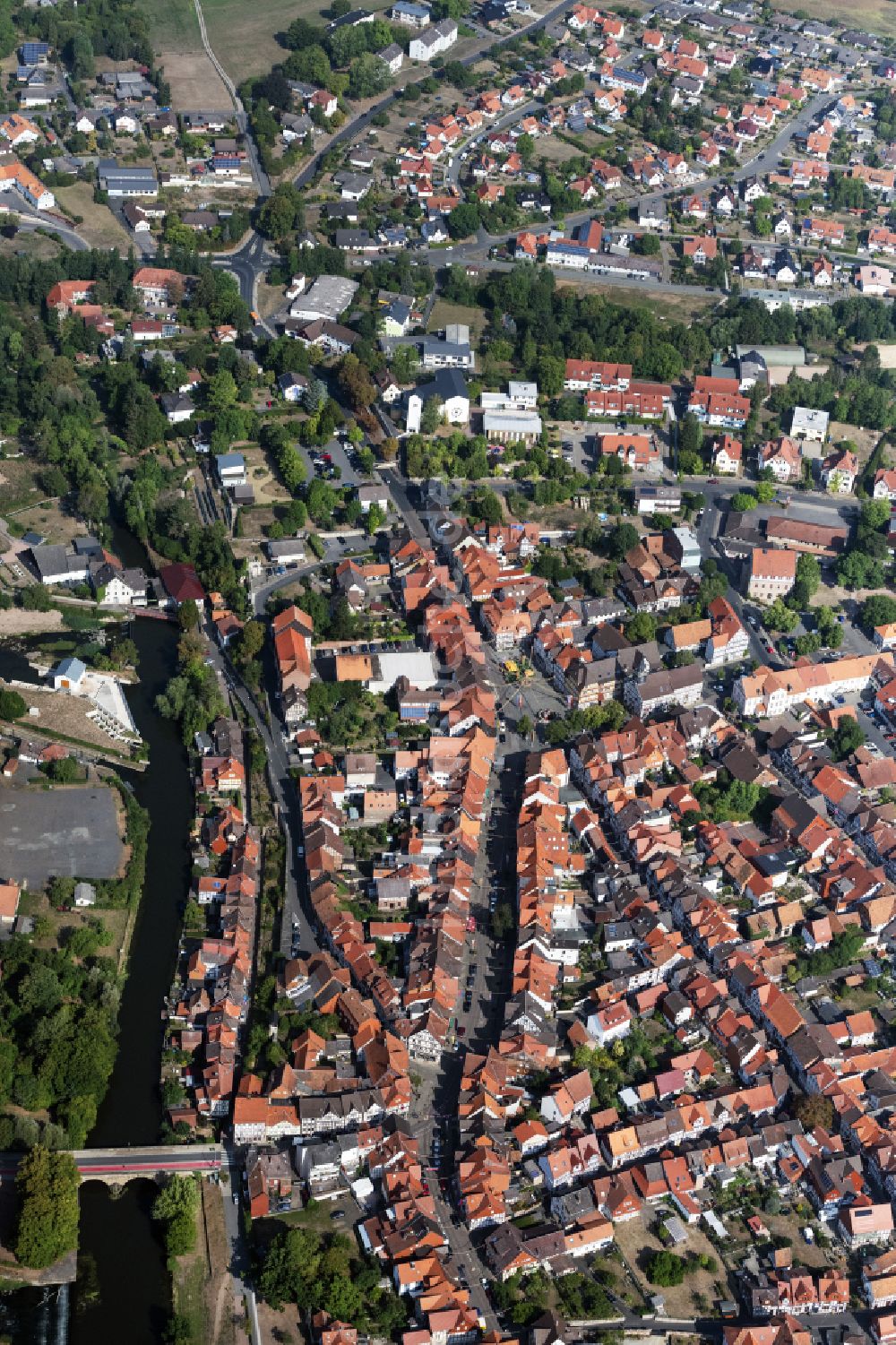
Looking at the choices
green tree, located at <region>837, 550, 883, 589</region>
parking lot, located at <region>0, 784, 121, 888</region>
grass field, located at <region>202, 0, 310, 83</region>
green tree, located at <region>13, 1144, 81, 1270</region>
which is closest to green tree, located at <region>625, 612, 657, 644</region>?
green tree, located at <region>837, 550, 883, 589</region>

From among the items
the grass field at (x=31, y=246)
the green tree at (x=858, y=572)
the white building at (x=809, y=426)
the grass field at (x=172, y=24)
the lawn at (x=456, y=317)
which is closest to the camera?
the green tree at (x=858, y=572)

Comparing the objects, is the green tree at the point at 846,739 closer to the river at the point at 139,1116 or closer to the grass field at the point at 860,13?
the river at the point at 139,1116

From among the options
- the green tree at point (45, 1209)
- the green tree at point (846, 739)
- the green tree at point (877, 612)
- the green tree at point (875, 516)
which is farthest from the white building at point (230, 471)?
the green tree at point (45, 1209)

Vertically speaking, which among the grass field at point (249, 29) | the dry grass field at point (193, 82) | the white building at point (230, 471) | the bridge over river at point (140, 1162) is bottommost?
the bridge over river at point (140, 1162)

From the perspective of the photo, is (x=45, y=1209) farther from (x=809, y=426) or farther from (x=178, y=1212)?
(x=809, y=426)

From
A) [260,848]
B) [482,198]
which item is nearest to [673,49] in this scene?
[482,198]

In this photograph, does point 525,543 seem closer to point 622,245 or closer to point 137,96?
point 622,245

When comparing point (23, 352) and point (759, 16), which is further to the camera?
point (759, 16)

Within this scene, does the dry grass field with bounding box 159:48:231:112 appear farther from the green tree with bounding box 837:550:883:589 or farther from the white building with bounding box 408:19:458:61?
the green tree with bounding box 837:550:883:589
